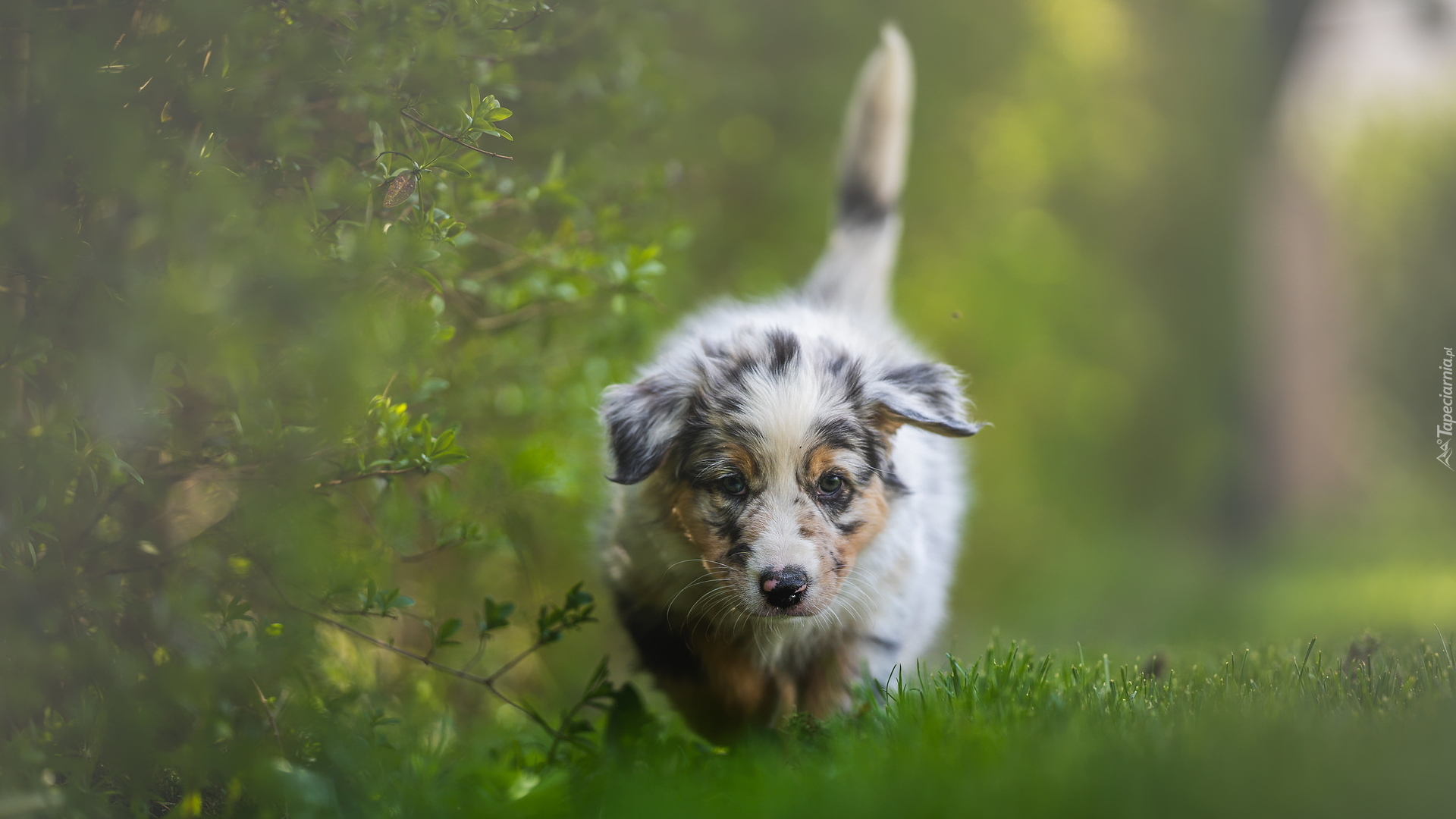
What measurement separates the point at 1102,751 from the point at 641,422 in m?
1.42

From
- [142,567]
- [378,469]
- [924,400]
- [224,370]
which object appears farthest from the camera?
[924,400]

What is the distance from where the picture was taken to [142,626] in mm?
1976

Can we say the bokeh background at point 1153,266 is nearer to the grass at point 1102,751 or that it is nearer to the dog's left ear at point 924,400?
the dog's left ear at point 924,400

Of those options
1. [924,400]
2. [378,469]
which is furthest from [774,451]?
[378,469]

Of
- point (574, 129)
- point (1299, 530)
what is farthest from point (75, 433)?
point (1299, 530)

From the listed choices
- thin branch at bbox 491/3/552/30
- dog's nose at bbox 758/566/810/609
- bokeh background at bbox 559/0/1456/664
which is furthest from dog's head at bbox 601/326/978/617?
bokeh background at bbox 559/0/1456/664

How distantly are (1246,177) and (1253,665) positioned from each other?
8777 mm

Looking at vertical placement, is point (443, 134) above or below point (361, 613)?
above

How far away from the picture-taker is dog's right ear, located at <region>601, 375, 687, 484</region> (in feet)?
8.71

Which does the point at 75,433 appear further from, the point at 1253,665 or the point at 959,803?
the point at 1253,665

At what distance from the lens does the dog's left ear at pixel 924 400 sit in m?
2.71

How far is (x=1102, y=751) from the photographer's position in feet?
5.92

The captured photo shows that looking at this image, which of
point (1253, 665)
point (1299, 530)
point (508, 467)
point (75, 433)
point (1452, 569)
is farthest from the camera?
point (1299, 530)

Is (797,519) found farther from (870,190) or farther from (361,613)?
(870,190)
